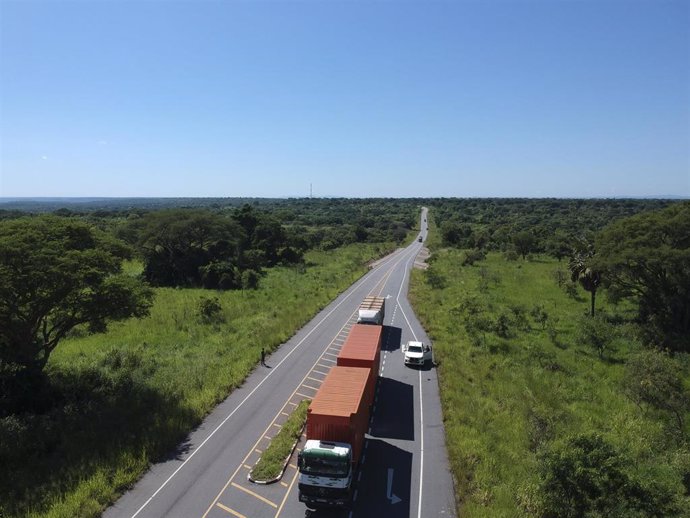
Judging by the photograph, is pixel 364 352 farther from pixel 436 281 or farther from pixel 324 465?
pixel 436 281

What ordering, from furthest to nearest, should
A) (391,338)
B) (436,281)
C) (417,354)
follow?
(436,281), (391,338), (417,354)

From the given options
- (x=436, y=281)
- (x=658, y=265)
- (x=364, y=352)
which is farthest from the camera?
(x=436, y=281)

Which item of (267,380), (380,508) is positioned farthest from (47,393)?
(380,508)

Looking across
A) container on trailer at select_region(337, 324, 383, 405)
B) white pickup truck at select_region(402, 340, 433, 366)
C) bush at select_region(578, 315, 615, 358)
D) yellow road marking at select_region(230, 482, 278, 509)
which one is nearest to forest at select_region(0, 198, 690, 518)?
bush at select_region(578, 315, 615, 358)

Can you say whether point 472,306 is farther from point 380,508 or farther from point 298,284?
point 380,508

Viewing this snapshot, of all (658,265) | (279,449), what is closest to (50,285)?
(279,449)
